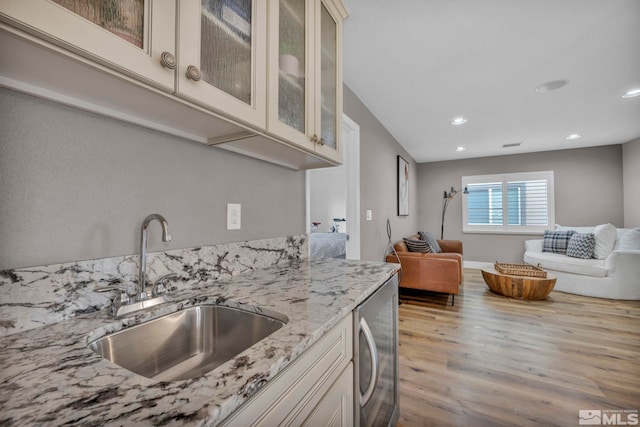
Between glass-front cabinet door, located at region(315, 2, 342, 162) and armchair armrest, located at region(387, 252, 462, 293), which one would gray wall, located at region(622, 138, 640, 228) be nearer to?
armchair armrest, located at region(387, 252, 462, 293)

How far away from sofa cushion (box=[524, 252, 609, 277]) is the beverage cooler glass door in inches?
151

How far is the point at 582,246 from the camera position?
150 inches

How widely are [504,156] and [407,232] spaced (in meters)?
2.57

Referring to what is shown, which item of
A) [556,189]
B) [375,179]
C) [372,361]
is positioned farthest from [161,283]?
[556,189]

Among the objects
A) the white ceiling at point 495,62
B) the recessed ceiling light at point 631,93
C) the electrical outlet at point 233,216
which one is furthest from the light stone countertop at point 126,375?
the recessed ceiling light at point 631,93

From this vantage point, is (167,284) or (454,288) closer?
(167,284)

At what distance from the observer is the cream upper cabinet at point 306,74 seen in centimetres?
98

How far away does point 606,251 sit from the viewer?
11.9 feet

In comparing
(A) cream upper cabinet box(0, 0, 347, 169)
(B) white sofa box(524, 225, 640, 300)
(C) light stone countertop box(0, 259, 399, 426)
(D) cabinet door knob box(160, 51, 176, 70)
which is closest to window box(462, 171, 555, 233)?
(B) white sofa box(524, 225, 640, 300)

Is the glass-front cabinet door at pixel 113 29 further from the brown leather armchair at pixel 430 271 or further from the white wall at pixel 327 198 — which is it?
the white wall at pixel 327 198

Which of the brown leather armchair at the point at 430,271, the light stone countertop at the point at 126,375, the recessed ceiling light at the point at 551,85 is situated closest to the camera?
the light stone countertop at the point at 126,375

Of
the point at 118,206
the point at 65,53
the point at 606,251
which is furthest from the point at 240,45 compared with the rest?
the point at 606,251

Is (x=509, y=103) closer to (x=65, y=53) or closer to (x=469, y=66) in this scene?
(x=469, y=66)

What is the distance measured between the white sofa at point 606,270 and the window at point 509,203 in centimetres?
115
